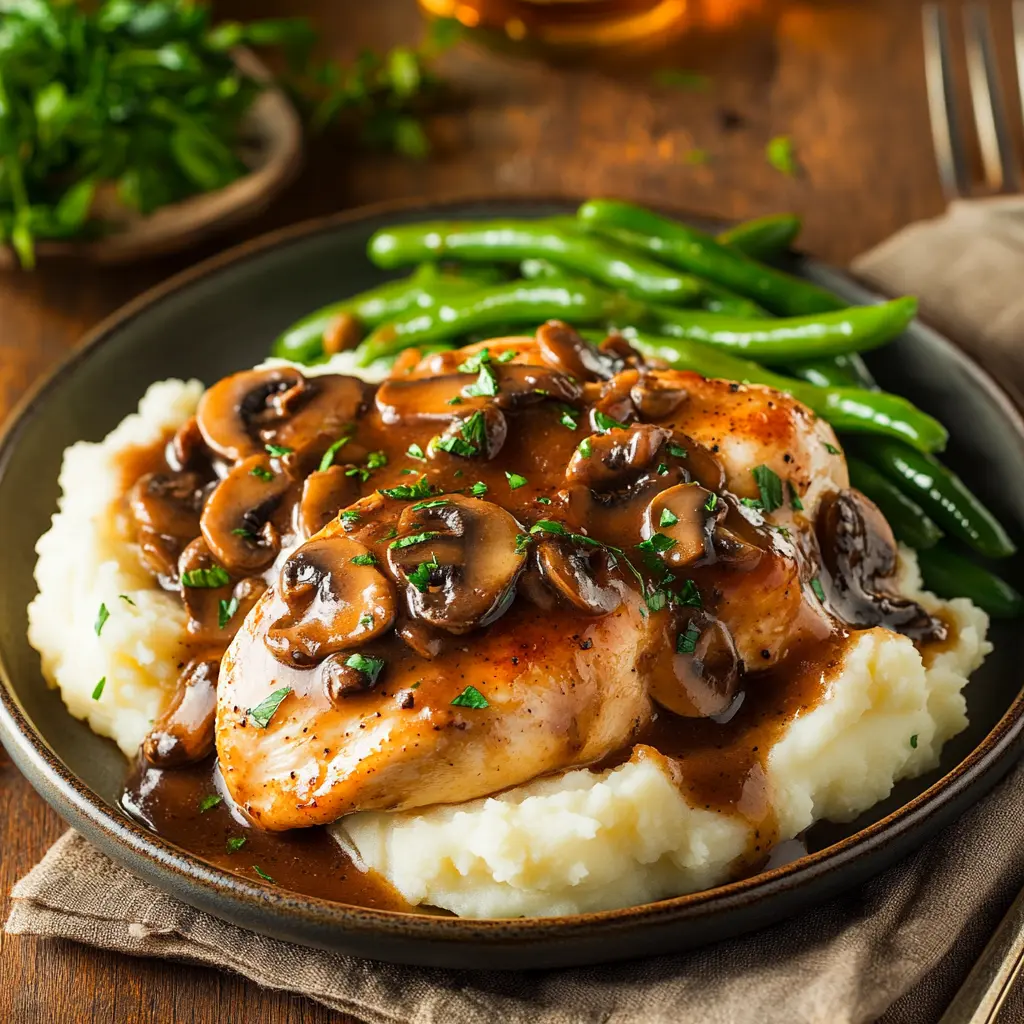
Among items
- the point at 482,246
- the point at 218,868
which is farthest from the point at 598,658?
the point at 482,246

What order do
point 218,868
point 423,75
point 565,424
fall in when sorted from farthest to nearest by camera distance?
point 423,75 < point 565,424 < point 218,868

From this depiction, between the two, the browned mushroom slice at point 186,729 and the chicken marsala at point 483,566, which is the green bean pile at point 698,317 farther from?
the browned mushroom slice at point 186,729

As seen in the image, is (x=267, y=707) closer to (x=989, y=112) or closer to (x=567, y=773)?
(x=567, y=773)

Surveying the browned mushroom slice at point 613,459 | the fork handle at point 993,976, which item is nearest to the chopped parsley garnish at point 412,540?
the browned mushroom slice at point 613,459

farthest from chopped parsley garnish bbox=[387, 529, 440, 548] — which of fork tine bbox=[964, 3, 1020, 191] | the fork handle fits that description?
fork tine bbox=[964, 3, 1020, 191]

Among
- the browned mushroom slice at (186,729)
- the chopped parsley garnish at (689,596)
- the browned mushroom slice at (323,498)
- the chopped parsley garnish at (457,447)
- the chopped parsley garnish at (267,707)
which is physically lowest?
the browned mushroom slice at (186,729)

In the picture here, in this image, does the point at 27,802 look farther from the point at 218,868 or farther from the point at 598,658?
the point at 598,658
